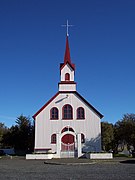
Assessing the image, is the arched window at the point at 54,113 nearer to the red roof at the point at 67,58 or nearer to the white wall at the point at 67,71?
the white wall at the point at 67,71

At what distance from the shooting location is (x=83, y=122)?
3656 cm

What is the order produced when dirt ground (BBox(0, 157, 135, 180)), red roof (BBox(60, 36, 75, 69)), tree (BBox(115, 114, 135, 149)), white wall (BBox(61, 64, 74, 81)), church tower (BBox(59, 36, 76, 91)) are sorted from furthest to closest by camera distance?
tree (BBox(115, 114, 135, 149)) < red roof (BBox(60, 36, 75, 69)) < white wall (BBox(61, 64, 74, 81)) < church tower (BBox(59, 36, 76, 91)) < dirt ground (BBox(0, 157, 135, 180))

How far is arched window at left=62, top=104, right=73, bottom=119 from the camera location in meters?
37.0

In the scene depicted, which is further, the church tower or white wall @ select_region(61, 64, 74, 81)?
white wall @ select_region(61, 64, 74, 81)

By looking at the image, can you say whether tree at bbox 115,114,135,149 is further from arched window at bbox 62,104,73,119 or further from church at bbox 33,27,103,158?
arched window at bbox 62,104,73,119

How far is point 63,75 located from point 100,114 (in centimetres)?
852

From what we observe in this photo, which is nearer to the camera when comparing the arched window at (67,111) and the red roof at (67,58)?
the arched window at (67,111)

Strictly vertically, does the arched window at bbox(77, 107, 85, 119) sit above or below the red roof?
below

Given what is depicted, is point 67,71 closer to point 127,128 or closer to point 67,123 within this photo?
point 67,123

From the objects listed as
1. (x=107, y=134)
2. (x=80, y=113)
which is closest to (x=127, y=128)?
(x=107, y=134)

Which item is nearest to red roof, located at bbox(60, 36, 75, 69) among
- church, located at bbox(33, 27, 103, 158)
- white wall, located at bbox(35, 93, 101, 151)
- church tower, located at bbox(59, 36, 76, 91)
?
church tower, located at bbox(59, 36, 76, 91)

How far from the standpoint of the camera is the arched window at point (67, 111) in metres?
37.0

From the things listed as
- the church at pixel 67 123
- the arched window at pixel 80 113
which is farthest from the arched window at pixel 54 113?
the arched window at pixel 80 113

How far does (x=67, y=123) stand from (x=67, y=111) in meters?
1.83
